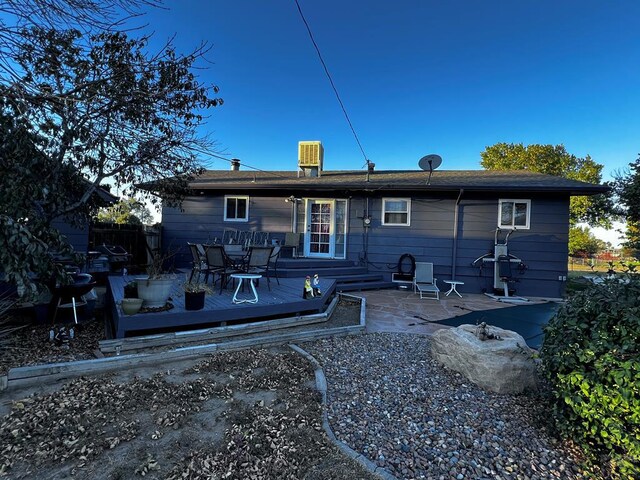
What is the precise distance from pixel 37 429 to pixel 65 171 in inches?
116

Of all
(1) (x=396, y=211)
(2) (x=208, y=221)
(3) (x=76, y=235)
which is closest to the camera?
(3) (x=76, y=235)

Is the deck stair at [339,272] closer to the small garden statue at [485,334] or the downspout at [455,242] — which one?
the downspout at [455,242]

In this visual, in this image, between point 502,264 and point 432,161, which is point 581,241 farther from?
point 432,161

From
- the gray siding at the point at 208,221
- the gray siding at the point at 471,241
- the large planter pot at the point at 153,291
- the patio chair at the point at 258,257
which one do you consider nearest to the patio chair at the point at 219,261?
the patio chair at the point at 258,257

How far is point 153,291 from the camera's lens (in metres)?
3.73

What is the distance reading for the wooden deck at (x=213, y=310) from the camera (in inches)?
136

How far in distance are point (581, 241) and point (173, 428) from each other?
31.7 m

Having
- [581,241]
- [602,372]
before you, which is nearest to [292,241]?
[602,372]

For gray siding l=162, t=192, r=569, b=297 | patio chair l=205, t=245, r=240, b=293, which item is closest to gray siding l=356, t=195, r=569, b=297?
gray siding l=162, t=192, r=569, b=297

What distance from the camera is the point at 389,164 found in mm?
12859

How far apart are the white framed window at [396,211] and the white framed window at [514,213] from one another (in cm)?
250

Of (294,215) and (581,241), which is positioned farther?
(581,241)

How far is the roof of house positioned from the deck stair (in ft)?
7.25

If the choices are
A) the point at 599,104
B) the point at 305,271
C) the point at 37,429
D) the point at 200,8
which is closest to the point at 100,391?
the point at 37,429
